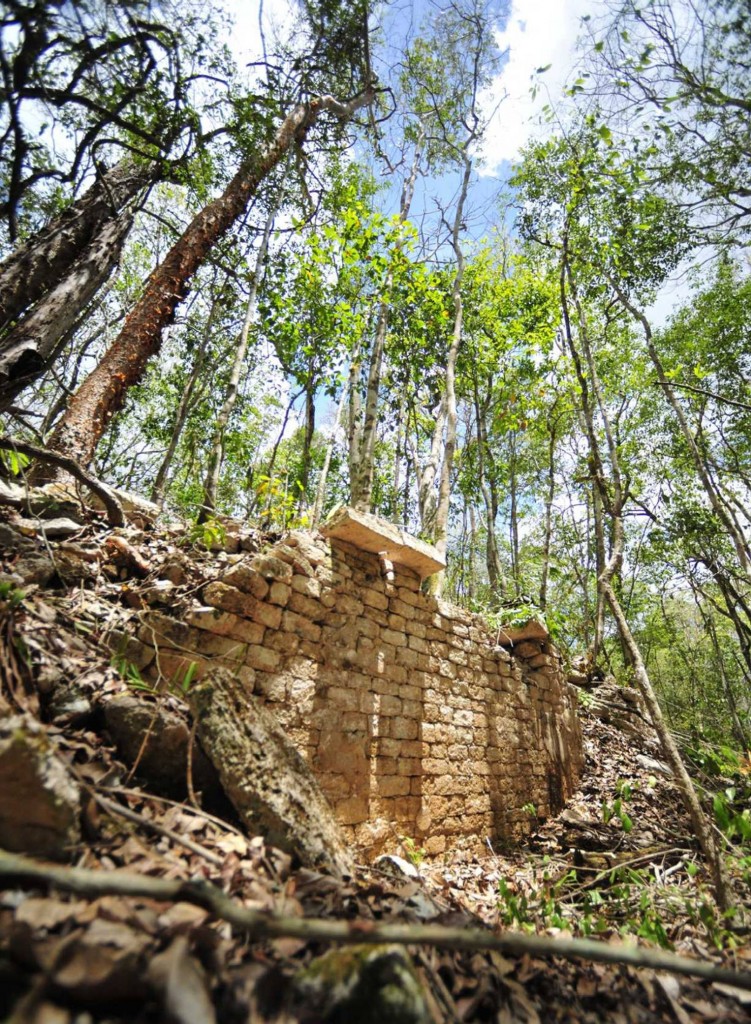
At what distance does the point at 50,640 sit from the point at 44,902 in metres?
1.27

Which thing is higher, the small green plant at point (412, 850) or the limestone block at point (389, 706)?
the limestone block at point (389, 706)

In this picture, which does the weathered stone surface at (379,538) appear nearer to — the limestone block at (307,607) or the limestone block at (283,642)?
the limestone block at (307,607)

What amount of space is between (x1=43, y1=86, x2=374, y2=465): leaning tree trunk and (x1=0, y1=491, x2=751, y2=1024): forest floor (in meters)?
2.08

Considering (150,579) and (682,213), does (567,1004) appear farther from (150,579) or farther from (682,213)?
(682,213)

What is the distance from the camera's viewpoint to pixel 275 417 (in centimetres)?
1648

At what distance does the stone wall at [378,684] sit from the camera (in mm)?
2873

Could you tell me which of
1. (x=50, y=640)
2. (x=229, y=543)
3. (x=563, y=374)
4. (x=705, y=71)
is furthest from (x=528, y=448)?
(x=50, y=640)

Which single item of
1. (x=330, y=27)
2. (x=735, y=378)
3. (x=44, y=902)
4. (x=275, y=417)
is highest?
(x=275, y=417)

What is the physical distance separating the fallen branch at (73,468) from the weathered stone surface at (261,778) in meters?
1.93

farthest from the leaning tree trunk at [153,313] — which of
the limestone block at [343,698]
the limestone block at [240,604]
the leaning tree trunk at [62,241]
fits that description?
the limestone block at [343,698]

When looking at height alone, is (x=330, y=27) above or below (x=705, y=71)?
above

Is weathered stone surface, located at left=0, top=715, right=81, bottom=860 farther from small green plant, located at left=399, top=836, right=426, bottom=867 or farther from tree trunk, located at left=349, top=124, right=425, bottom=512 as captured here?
tree trunk, located at left=349, top=124, right=425, bottom=512

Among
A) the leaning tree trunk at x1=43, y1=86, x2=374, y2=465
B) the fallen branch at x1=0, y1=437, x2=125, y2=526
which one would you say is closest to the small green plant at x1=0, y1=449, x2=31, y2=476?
the fallen branch at x1=0, y1=437, x2=125, y2=526

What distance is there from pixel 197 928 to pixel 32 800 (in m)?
0.51
